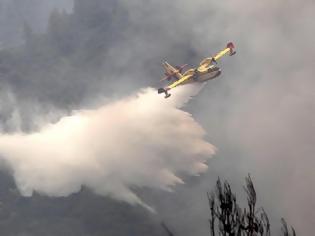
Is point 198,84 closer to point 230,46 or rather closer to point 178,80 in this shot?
point 178,80

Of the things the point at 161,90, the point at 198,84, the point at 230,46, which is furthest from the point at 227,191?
the point at 230,46

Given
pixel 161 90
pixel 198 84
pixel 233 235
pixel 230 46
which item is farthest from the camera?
pixel 230 46

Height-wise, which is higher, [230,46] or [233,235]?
[230,46]

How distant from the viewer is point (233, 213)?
112 feet

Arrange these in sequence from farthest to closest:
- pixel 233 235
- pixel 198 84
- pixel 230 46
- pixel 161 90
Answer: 1. pixel 230 46
2. pixel 198 84
3. pixel 161 90
4. pixel 233 235

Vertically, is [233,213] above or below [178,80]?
below

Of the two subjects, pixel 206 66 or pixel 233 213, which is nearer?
pixel 233 213

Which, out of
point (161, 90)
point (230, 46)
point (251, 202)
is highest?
point (230, 46)

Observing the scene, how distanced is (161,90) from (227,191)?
7791 centimetres

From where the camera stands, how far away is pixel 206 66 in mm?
121125

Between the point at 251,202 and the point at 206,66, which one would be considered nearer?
the point at 251,202

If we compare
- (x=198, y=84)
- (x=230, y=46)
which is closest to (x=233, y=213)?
(x=198, y=84)

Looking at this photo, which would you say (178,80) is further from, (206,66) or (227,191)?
(227,191)

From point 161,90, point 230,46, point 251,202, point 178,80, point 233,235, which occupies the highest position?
point 230,46
